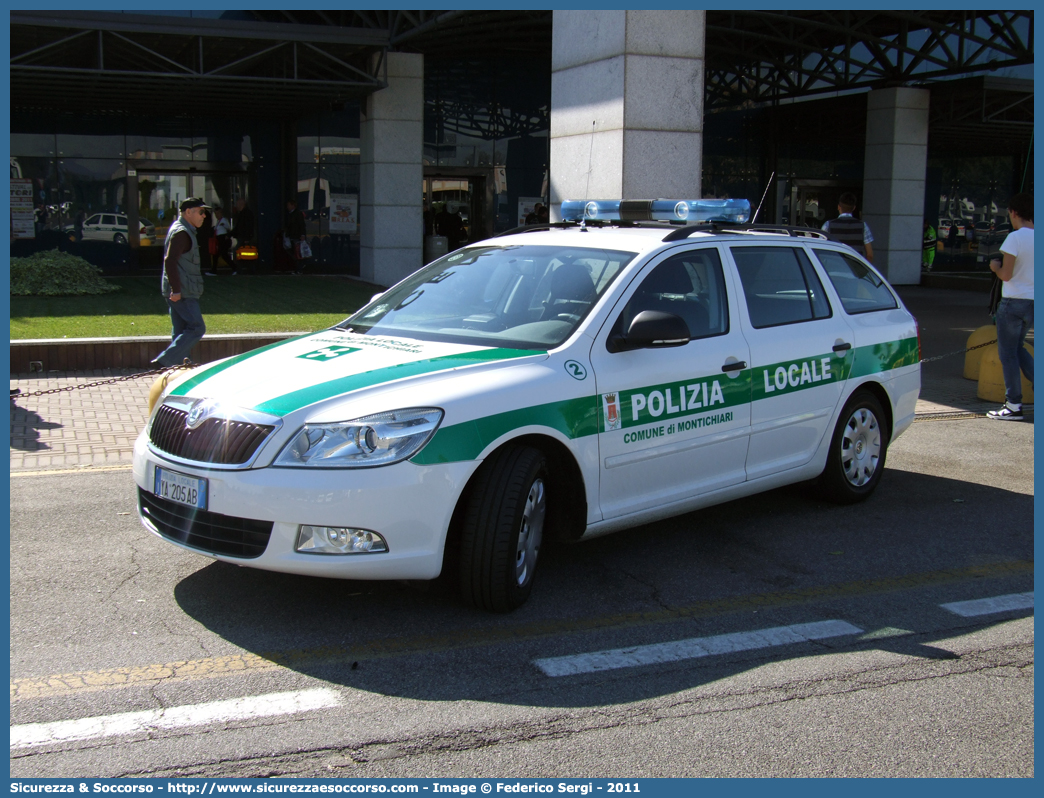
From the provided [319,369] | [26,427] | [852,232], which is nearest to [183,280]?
[26,427]

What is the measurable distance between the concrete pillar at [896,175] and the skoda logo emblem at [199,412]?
2357cm

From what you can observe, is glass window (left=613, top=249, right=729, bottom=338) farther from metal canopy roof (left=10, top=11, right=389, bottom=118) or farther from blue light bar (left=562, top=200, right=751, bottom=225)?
metal canopy roof (left=10, top=11, right=389, bottom=118)

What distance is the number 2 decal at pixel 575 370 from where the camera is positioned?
4.82 metres

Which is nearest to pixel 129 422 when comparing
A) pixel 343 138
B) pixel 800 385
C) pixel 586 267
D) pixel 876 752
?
pixel 586 267

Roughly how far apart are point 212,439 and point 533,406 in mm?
1379

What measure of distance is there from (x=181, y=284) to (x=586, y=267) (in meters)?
5.68

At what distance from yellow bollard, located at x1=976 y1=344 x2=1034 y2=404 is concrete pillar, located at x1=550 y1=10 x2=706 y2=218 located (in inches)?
146

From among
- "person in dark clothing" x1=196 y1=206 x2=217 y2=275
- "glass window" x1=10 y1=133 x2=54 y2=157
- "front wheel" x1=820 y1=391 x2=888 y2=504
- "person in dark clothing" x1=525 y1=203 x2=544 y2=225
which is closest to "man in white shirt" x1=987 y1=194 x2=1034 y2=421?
"front wheel" x1=820 y1=391 x2=888 y2=504

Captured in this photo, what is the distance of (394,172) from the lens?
A: 21703mm

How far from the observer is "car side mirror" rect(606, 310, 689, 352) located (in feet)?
16.3

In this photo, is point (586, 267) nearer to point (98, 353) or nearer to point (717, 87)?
point (98, 353)

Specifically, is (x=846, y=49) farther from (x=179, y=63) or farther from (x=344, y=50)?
(x=179, y=63)

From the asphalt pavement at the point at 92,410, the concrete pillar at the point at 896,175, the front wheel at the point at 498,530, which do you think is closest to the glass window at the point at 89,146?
the asphalt pavement at the point at 92,410

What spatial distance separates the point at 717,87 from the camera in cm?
2917
